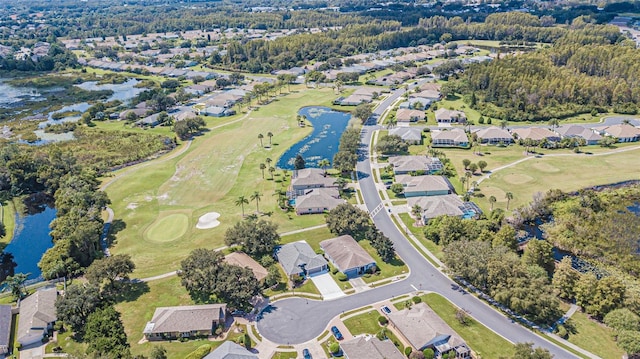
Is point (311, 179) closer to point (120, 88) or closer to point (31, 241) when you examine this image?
point (31, 241)

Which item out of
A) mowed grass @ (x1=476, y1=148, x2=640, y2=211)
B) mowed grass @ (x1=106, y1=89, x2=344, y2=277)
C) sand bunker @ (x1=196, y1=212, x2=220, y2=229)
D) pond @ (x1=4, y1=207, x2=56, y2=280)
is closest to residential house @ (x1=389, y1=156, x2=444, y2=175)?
mowed grass @ (x1=476, y1=148, x2=640, y2=211)

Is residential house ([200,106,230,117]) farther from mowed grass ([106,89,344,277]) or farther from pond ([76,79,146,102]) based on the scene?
pond ([76,79,146,102])

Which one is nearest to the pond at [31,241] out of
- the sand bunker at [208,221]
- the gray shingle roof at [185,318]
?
the sand bunker at [208,221]

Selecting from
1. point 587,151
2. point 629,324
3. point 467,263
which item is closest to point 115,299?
point 467,263

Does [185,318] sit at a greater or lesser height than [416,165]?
lesser

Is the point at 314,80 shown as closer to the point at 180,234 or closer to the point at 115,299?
the point at 180,234

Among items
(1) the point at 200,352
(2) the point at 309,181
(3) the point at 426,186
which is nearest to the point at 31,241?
(1) the point at 200,352
